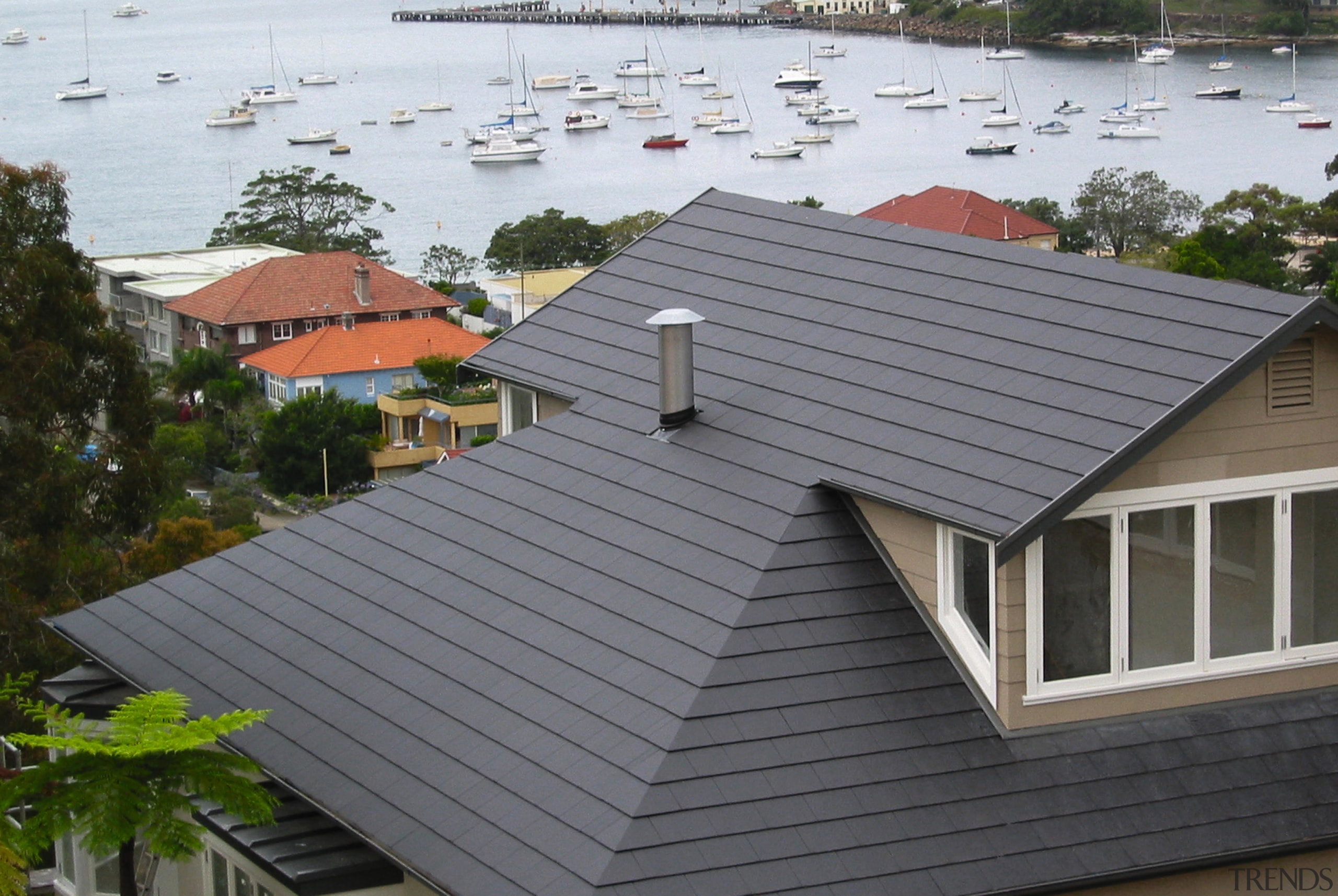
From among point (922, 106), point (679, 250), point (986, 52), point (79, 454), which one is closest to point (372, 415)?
point (79, 454)

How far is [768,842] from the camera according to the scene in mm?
9203

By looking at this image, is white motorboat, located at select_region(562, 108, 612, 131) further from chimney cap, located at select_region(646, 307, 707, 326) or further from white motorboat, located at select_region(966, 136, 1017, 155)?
chimney cap, located at select_region(646, 307, 707, 326)

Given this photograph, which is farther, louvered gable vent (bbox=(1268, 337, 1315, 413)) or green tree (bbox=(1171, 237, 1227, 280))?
green tree (bbox=(1171, 237, 1227, 280))

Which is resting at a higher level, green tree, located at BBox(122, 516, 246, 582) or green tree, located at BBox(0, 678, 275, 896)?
green tree, located at BBox(0, 678, 275, 896)

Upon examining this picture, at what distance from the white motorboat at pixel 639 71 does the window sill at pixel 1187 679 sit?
173421 mm

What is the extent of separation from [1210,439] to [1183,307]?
3.16 ft

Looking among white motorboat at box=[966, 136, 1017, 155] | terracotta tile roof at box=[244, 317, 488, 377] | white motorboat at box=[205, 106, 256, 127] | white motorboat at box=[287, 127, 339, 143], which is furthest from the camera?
white motorboat at box=[205, 106, 256, 127]

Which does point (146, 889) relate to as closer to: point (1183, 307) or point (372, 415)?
point (1183, 307)

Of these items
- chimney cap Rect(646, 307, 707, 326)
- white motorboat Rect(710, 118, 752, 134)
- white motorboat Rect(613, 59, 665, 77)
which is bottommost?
white motorboat Rect(710, 118, 752, 134)

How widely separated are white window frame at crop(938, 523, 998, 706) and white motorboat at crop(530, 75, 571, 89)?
576 feet

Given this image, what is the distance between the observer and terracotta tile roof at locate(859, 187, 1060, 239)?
79.3 m

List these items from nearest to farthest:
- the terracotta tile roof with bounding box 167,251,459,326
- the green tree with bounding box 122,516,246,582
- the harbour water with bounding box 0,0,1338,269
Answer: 1. the green tree with bounding box 122,516,246,582
2. the terracotta tile roof with bounding box 167,251,459,326
3. the harbour water with bounding box 0,0,1338,269

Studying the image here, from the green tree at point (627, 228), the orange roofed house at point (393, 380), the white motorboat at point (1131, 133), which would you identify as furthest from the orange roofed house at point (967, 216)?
the white motorboat at point (1131, 133)

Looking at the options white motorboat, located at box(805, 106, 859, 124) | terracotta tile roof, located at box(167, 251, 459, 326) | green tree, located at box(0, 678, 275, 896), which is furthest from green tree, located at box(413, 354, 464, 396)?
white motorboat, located at box(805, 106, 859, 124)
